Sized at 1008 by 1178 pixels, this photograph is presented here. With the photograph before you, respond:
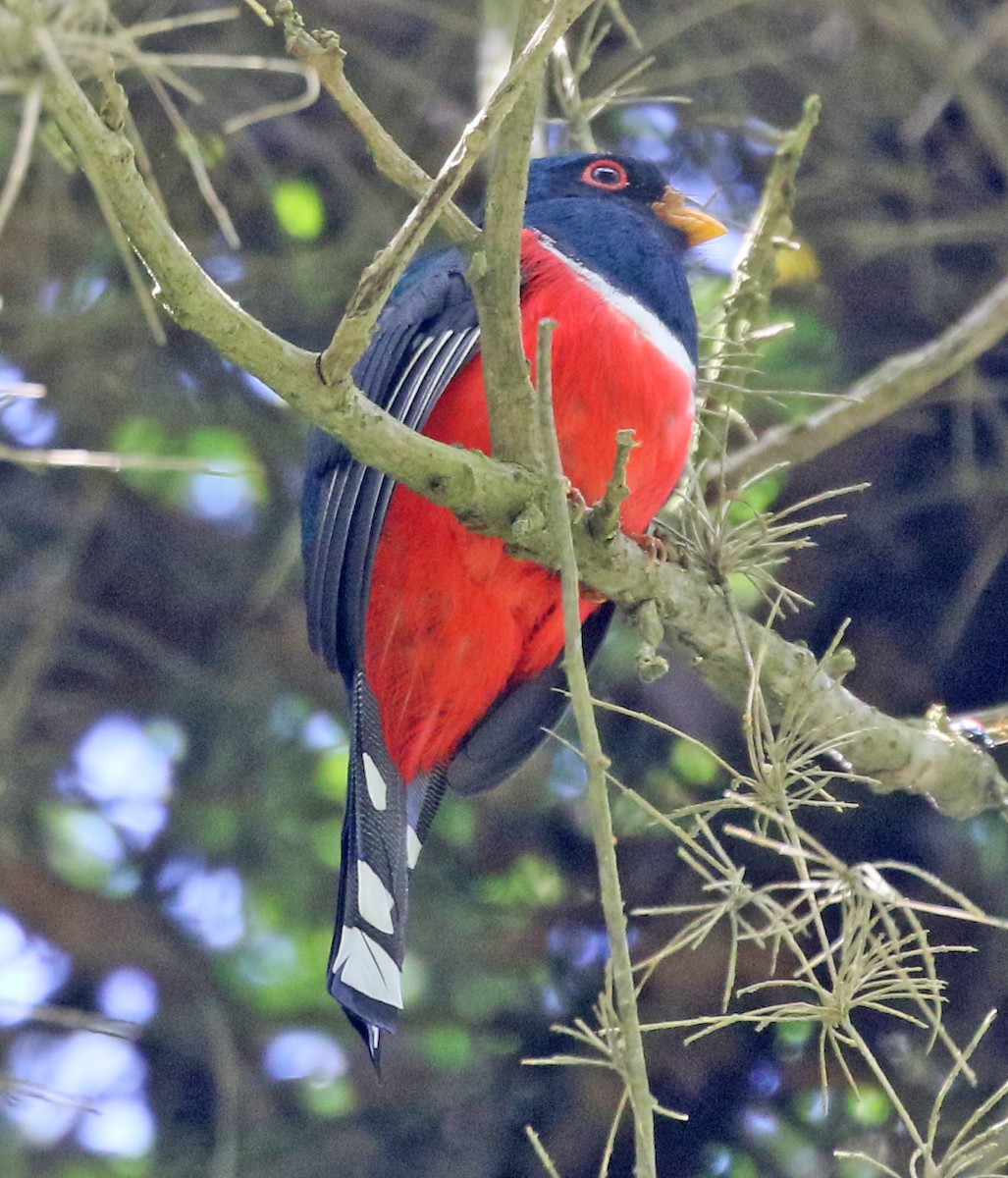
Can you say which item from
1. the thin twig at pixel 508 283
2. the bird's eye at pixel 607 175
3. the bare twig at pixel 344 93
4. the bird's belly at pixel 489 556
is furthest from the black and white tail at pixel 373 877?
the bird's eye at pixel 607 175

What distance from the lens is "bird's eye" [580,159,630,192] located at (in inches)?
142

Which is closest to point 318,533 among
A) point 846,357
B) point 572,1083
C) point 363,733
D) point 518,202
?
point 363,733

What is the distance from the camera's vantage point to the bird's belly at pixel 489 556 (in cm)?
294

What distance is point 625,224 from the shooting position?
345cm

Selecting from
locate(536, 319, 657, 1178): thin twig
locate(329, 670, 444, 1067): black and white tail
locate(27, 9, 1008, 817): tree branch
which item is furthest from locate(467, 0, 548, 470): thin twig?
locate(329, 670, 444, 1067): black and white tail

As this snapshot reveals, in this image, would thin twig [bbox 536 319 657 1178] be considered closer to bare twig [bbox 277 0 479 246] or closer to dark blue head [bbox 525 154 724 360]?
bare twig [bbox 277 0 479 246]

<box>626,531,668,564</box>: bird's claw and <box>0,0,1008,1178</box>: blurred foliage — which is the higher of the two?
<box>626,531,668,564</box>: bird's claw

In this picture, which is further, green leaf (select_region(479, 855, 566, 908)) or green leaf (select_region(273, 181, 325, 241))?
green leaf (select_region(273, 181, 325, 241))

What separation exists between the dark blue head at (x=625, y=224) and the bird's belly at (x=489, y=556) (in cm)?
22

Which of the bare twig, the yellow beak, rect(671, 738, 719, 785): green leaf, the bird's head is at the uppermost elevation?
the bare twig

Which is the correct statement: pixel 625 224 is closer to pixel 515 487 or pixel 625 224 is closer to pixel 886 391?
pixel 886 391

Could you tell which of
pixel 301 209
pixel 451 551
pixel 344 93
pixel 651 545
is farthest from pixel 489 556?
pixel 301 209

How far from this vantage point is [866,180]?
4254mm

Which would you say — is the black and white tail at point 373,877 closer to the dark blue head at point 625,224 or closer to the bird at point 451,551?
the bird at point 451,551
